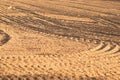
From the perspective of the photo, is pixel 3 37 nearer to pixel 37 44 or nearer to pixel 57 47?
pixel 37 44

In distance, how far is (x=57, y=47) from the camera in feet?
41.1

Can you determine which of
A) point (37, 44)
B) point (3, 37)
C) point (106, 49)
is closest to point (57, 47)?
point (37, 44)

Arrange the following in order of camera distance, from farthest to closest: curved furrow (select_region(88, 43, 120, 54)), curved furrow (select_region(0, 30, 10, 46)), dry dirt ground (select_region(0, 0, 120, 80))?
curved furrow (select_region(0, 30, 10, 46)) < curved furrow (select_region(88, 43, 120, 54)) < dry dirt ground (select_region(0, 0, 120, 80))

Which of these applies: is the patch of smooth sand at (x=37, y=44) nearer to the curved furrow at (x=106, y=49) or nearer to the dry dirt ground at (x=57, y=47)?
the dry dirt ground at (x=57, y=47)

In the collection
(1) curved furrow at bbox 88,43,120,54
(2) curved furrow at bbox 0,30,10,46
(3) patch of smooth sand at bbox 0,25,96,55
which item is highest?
(2) curved furrow at bbox 0,30,10,46

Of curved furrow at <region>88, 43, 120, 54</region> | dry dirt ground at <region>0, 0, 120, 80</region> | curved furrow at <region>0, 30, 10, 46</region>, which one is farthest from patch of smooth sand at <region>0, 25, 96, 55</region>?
curved furrow at <region>88, 43, 120, 54</region>

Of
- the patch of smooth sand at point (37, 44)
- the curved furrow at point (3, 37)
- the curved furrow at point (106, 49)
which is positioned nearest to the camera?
the patch of smooth sand at point (37, 44)

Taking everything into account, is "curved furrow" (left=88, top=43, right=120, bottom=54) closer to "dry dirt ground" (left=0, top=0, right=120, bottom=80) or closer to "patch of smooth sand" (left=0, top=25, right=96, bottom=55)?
"dry dirt ground" (left=0, top=0, right=120, bottom=80)

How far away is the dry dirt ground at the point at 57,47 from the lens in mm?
9828

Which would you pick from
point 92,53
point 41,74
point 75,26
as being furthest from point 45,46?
point 75,26

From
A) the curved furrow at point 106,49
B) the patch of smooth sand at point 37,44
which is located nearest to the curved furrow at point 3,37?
the patch of smooth sand at point 37,44

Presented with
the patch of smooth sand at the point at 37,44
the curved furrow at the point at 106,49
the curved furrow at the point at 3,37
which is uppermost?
the curved furrow at the point at 3,37

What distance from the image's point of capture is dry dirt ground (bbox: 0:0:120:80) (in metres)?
9.83

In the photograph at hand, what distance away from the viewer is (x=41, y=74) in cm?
955
